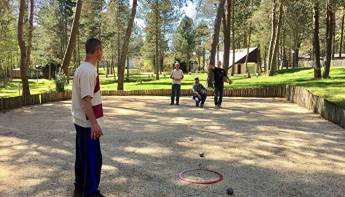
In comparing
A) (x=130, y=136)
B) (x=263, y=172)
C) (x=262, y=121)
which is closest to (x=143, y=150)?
(x=130, y=136)

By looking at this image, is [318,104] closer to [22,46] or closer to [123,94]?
[123,94]

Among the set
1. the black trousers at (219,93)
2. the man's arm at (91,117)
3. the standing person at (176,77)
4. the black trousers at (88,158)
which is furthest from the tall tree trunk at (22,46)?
the man's arm at (91,117)

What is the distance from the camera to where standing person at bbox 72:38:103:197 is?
5086mm

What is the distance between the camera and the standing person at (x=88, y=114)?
5.09 meters

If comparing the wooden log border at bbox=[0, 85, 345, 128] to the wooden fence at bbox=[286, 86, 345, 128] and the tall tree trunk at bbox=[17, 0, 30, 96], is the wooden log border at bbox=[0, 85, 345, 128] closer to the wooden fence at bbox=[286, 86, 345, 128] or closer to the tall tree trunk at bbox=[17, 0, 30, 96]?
the wooden fence at bbox=[286, 86, 345, 128]

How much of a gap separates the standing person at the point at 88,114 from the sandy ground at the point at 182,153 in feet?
2.18

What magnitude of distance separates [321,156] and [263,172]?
76.2 inches

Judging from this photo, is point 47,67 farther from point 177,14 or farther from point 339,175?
point 339,175

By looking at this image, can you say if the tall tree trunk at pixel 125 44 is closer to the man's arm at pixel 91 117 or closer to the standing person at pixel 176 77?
the standing person at pixel 176 77

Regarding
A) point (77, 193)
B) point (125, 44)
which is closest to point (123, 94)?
point (125, 44)

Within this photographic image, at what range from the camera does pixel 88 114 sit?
5.10m

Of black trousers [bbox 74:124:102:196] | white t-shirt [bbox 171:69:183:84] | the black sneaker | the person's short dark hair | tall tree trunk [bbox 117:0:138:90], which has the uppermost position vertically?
tall tree trunk [bbox 117:0:138:90]

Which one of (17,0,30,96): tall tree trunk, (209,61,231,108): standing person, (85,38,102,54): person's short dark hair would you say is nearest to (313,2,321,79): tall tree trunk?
(209,61,231,108): standing person

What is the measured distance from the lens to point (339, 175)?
6984mm
